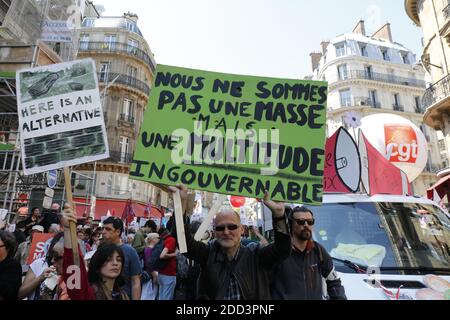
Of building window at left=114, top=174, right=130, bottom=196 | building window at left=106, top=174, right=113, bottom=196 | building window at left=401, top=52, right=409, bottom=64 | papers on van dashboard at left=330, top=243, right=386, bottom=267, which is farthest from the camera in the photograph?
building window at left=401, top=52, right=409, bottom=64

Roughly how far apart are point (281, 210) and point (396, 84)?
127 feet

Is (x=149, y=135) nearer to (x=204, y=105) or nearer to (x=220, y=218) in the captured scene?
(x=204, y=105)

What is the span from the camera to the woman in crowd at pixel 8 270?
2.60 m

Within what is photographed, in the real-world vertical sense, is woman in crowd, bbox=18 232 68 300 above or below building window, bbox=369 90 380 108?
below

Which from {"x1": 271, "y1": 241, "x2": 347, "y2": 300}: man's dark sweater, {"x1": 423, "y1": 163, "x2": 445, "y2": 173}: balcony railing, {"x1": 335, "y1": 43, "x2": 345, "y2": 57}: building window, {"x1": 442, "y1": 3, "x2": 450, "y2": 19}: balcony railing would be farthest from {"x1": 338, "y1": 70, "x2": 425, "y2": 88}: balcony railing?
{"x1": 271, "y1": 241, "x2": 347, "y2": 300}: man's dark sweater

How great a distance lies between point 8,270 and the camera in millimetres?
2691

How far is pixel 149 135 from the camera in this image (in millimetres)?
3029

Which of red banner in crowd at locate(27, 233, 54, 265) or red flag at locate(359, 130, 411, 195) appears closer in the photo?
red flag at locate(359, 130, 411, 195)

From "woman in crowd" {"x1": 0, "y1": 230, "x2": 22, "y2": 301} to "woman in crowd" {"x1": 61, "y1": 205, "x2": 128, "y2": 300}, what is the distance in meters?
0.52

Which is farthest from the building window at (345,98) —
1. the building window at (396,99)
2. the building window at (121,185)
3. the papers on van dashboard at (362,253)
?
the papers on van dashboard at (362,253)

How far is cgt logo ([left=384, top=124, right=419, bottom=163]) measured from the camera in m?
8.01

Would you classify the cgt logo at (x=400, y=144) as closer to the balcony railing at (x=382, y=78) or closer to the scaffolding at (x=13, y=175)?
the scaffolding at (x=13, y=175)

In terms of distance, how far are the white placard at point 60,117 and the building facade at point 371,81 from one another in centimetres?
3311

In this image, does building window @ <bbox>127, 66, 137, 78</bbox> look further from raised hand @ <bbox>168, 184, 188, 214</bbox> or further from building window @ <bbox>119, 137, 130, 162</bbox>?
raised hand @ <bbox>168, 184, 188, 214</bbox>
